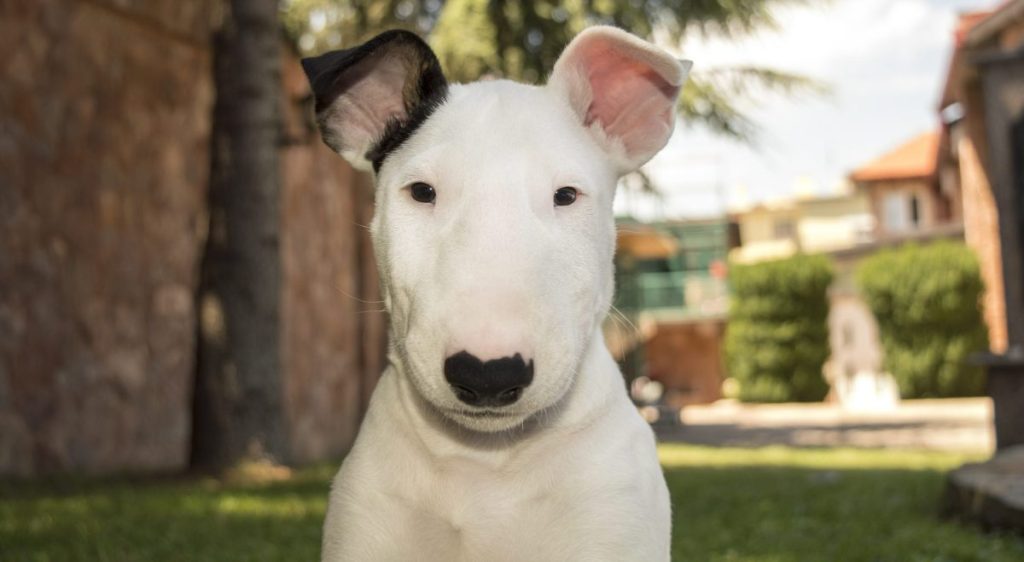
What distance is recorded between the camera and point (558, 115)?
2.46 m

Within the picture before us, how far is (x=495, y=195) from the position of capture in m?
2.21

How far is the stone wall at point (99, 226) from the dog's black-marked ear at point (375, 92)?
228 inches

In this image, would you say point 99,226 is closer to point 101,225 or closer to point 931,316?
point 101,225

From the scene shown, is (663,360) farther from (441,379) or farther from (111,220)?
(441,379)

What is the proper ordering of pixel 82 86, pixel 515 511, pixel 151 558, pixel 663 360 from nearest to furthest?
pixel 515 511 < pixel 151 558 < pixel 82 86 < pixel 663 360

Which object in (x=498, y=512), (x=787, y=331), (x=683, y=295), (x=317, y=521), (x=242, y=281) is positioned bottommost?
(x=317, y=521)

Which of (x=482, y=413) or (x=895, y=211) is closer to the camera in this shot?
(x=482, y=413)

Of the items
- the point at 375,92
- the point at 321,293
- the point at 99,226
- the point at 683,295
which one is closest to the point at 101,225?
the point at 99,226

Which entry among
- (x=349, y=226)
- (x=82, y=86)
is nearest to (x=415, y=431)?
(x=82, y=86)

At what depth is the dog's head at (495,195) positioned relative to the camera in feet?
6.64

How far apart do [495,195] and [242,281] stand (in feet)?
18.5

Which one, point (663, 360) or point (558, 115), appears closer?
point (558, 115)

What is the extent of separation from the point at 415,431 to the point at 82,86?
6.85 m

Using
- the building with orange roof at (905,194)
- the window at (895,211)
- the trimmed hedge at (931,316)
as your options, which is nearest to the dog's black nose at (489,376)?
the trimmed hedge at (931,316)
